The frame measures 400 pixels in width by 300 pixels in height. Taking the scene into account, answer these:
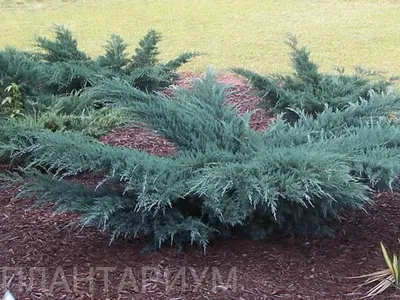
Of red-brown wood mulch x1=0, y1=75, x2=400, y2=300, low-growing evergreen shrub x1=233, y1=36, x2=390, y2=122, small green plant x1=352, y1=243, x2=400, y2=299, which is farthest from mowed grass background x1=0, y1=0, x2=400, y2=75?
small green plant x1=352, y1=243, x2=400, y2=299

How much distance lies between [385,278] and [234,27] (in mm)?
9145

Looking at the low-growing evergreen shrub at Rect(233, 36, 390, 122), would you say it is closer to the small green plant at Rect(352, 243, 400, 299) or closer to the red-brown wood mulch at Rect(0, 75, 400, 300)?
the red-brown wood mulch at Rect(0, 75, 400, 300)

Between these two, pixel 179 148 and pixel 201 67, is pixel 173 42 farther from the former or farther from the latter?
pixel 179 148

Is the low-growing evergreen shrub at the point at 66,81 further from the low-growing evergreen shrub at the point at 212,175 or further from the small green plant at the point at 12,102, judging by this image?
the low-growing evergreen shrub at the point at 212,175

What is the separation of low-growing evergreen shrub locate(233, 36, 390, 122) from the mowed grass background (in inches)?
108

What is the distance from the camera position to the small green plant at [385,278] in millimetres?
2875

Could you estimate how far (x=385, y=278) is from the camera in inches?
116

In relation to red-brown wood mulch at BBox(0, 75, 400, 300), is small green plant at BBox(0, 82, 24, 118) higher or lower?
higher

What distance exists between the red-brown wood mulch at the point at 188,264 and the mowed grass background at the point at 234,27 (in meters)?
5.05

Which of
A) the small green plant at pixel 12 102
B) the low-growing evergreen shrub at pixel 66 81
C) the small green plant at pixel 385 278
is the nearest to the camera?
the small green plant at pixel 385 278

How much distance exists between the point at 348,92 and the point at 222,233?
97.7 inches

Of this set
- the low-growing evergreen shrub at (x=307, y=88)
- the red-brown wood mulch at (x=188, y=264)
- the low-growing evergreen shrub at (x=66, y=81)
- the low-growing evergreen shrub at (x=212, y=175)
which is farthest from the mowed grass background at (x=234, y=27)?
the red-brown wood mulch at (x=188, y=264)

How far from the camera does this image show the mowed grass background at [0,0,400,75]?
9.20 m

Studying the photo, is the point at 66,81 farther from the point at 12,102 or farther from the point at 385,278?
the point at 385,278
